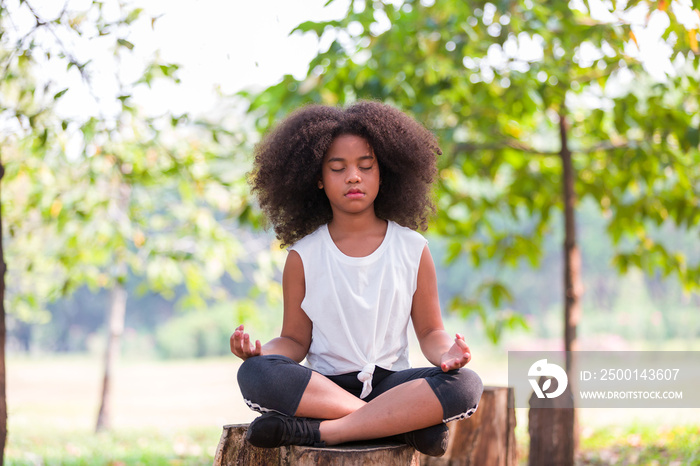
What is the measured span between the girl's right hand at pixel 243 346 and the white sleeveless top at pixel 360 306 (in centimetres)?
27

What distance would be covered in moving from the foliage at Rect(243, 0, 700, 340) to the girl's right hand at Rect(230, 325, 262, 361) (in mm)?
1648

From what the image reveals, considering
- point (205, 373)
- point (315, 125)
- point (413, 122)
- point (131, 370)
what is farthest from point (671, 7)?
point (131, 370)

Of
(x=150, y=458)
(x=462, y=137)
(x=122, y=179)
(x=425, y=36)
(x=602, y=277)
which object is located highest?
(x=602, y=277)

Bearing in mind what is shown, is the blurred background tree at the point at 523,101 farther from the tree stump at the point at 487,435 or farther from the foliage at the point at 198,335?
the foliage at the point at 198,335

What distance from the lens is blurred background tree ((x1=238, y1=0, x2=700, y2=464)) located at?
3.38 meters

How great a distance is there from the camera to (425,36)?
12.6 feet

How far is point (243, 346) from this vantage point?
6.54 ft

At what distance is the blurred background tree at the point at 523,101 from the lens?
3375mm

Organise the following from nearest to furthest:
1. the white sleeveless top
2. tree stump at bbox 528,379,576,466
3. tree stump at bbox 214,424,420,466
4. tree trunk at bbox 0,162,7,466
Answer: tree stump at bbox 214,424,420,466, the white sleeveless top, tree trunk at bbox 0,162,7,466, tree stump at bbox 528,379,576,466

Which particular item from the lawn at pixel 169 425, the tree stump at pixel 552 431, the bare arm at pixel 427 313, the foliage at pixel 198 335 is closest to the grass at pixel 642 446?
the lawn at pixel 169 425

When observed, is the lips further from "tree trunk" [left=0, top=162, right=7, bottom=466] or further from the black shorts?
"tree trunk" [left=0, top=162, right=7, bottom=466]

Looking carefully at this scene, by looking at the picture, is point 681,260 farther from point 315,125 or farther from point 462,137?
point 315,125

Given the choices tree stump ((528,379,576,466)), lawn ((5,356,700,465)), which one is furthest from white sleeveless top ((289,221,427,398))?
lawn ((5,356,700,465))

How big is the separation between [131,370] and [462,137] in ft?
54.5
